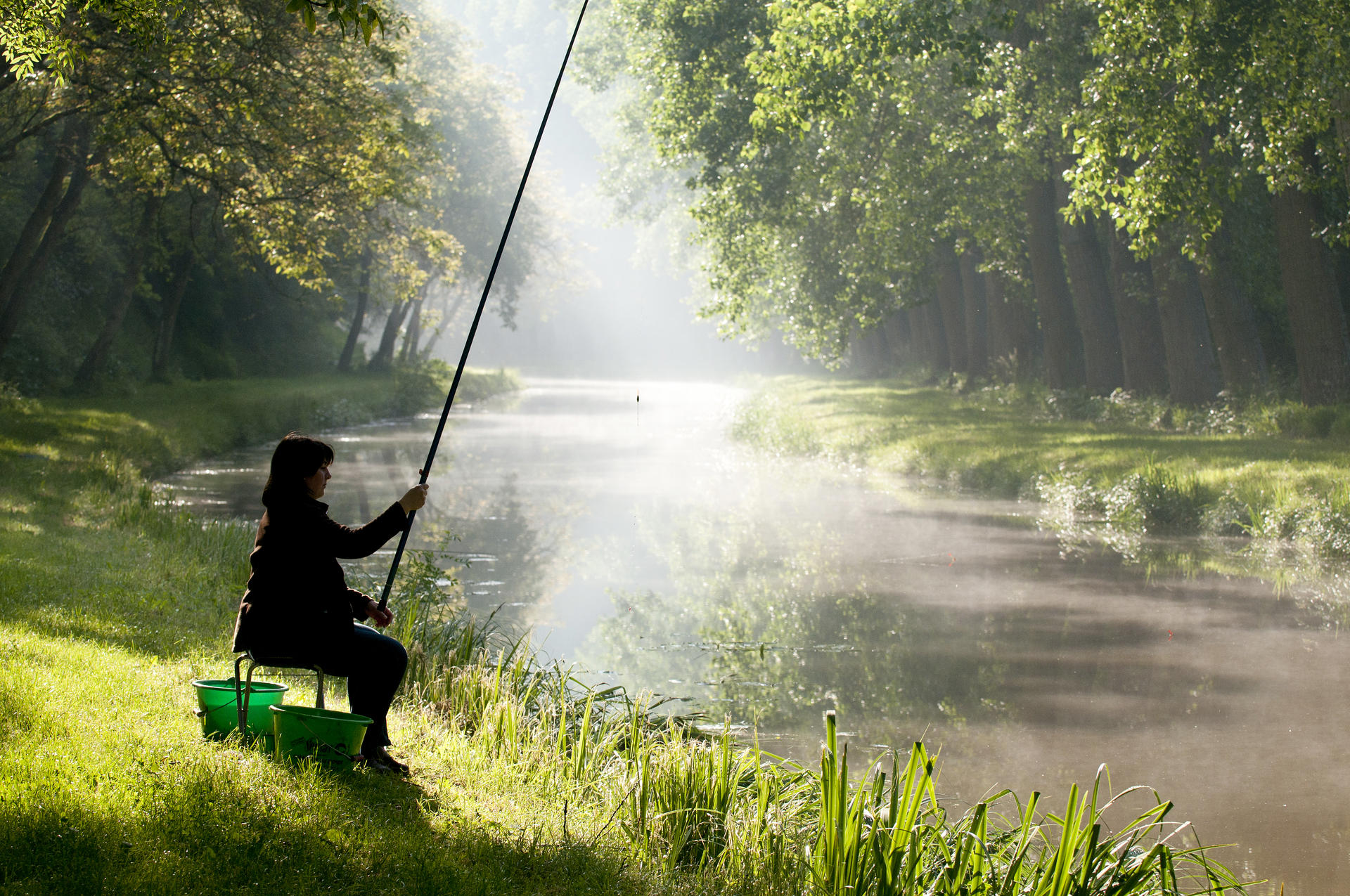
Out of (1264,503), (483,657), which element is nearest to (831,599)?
(483,657)

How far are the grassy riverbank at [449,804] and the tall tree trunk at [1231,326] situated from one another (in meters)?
16.4

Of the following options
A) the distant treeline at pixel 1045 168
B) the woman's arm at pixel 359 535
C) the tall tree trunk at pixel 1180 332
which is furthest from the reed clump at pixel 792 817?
the tall tree trunk at pixel 1180 332

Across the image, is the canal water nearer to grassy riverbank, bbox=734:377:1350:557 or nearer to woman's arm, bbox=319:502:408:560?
grassy riverbank, bbox=734:377:1350:557

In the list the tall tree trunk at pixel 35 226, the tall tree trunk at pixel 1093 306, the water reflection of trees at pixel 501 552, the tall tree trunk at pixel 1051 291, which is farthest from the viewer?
the tall tree trunk at pixel 1051 291

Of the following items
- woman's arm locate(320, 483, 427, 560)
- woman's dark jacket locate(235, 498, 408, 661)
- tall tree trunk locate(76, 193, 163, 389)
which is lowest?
woman's dark jacket locate(235, 498, 408, 661)

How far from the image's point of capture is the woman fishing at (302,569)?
4.79 metres

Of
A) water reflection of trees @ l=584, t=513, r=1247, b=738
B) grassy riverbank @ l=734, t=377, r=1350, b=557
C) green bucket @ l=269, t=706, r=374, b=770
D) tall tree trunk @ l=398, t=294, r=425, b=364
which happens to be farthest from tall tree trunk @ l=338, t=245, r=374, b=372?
green bucket @ l=269, t=706, r=374, b=770

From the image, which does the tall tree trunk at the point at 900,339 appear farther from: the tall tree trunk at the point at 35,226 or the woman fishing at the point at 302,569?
the woman fishing at the point at 302,569

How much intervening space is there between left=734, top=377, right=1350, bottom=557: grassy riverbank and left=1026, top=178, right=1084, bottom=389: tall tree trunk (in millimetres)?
791

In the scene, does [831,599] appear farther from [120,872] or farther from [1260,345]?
[1260,345]

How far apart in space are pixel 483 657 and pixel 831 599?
495 centimetres

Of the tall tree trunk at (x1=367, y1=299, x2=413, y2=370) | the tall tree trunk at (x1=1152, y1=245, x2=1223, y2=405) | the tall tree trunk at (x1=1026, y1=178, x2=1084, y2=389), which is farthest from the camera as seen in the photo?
the tall tree trunk at (x1=367, y1=299, x2=413, y2=370)

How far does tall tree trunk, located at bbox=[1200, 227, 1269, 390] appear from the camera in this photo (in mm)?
20469

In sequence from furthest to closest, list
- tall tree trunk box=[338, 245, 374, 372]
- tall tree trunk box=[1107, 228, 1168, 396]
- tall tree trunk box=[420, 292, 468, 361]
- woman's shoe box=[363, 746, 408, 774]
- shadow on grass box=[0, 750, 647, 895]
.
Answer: tall tree trunk box=[420, 292, 468, 361] → tall tree trunk box=[338, 245, 374, 372] → tall tree trunk box=[1107, 228, 1168, 396] → woman's shoe box=[363, 746, 408, 774] → shadow on grass box=[0, 750, 647, 895]
